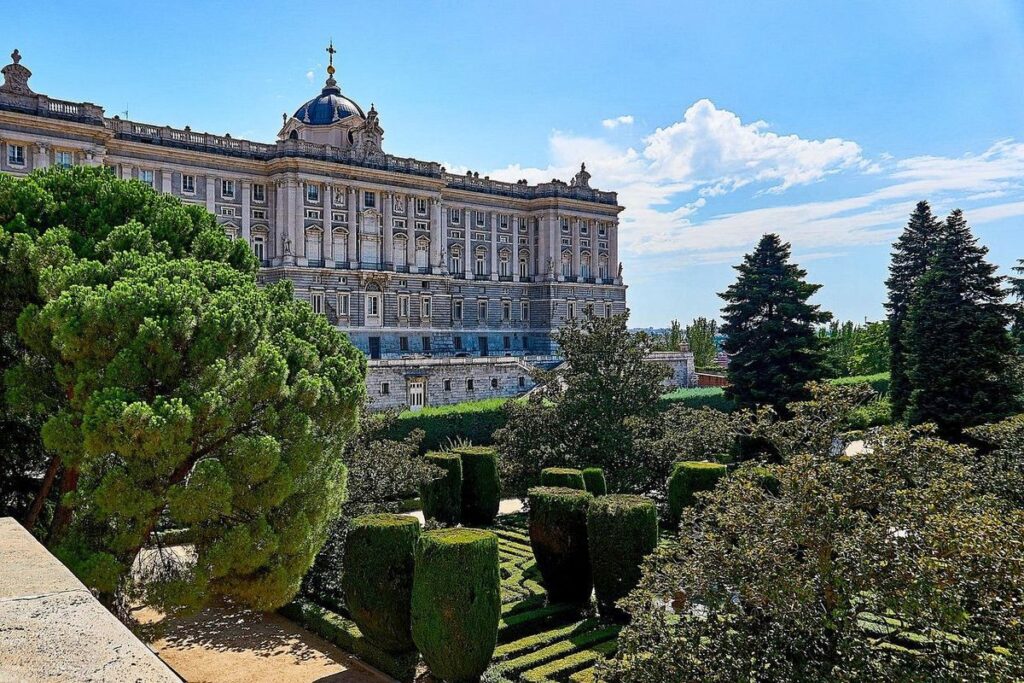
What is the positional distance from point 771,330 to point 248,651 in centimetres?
2436

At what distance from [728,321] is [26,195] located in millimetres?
26782

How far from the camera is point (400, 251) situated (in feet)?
185

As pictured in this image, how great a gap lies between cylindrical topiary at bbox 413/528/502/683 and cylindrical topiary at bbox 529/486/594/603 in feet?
11.2

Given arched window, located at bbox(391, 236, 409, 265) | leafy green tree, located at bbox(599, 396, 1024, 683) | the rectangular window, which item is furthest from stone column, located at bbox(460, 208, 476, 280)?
leafy green tree, located at bbox(599, 396, 1024, 683)

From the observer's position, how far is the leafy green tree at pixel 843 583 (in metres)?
7.87

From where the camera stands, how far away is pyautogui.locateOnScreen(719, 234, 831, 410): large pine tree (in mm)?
31094

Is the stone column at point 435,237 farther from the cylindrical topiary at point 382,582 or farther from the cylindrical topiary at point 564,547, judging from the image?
the cylindrical topiary at point 382,582

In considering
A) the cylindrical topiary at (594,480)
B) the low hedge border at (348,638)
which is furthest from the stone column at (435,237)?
the low hedge border at (348,638)

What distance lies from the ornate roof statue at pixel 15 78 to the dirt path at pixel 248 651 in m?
35.5

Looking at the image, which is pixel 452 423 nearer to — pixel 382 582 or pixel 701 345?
pixel 382 582

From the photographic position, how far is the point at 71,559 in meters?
10.5

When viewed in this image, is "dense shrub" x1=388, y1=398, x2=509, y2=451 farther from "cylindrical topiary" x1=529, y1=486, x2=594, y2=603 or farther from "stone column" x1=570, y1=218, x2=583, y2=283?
"stone column" x1=570, y1=218, x2=583, y2=283

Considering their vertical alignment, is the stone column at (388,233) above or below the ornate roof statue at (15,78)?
below

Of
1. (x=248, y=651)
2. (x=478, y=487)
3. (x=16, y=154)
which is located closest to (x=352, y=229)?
(x=16, y=154)
